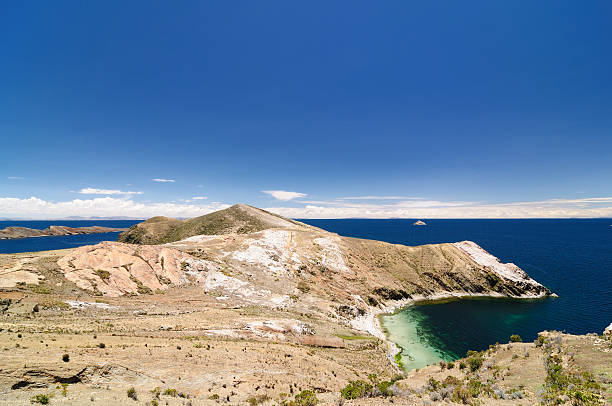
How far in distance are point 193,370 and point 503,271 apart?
10078 cm

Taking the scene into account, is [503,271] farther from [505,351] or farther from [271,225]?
[271,225]

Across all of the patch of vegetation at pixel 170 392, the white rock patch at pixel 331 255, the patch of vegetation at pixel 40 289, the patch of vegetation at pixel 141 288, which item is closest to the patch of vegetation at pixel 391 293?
the white rock patch at pixel 331 255

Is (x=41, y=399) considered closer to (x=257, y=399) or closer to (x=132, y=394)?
(x=132, y=394)

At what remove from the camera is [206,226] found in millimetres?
133500

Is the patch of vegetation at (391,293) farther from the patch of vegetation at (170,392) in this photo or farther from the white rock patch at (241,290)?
the patch of vegetation at (170,392)

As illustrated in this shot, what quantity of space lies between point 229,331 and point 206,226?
4309 inches

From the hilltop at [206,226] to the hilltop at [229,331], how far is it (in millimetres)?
50769

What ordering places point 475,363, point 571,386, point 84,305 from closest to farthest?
point 571,386, point 475,363, point 84,305

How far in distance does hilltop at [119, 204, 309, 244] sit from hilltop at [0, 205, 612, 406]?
167ft

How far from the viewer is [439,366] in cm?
3058

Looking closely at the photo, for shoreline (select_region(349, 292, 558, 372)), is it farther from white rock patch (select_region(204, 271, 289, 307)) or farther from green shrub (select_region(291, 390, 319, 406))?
green shrub (select_region(291, 390, 319, 406))

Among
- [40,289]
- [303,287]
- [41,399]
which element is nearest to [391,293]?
[303,287]

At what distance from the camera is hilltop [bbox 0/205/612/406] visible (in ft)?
62.0

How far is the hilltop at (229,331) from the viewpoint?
18891 millimetres
